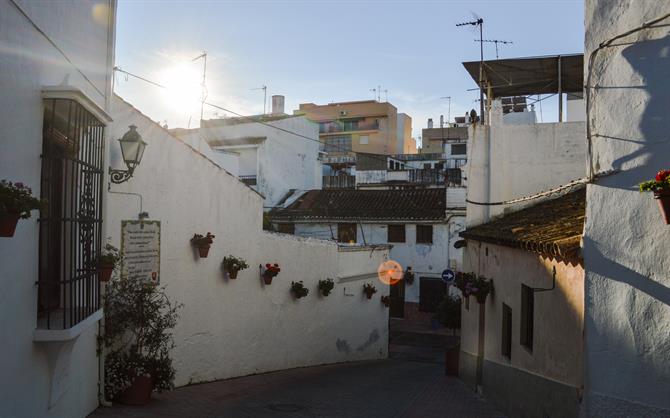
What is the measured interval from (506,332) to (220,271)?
5712mm

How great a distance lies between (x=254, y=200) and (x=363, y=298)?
863 centimetres

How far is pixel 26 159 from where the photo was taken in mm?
5234

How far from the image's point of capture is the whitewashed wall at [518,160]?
546 inches

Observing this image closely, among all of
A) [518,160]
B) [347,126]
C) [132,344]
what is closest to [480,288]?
[518,160]

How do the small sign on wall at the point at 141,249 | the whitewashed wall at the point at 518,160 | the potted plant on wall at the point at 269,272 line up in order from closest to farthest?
1. the small sign on wall at the point at 141,249
2. the potted plant on wall at the point at 269,272
3. the whitewashed wall at the point at 518,160

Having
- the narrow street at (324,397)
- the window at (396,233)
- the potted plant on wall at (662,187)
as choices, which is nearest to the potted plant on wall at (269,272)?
the narrow street at (324,397)

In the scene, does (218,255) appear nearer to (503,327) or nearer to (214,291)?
(214,291)

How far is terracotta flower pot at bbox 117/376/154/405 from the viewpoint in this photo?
334 inches

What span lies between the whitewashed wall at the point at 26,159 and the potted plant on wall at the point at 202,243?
4444 mm

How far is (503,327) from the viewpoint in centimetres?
1155

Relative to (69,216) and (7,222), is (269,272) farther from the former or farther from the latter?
(7,222)

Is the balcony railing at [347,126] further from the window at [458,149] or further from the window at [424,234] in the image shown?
the window at [424,234]

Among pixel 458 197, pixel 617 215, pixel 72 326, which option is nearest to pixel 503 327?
pixel 617 215

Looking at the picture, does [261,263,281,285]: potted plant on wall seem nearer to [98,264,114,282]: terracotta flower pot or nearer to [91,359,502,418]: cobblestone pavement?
[91,359,502,418]: cobblestone pavement
